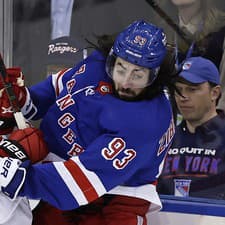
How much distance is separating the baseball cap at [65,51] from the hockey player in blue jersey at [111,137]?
1120 millimetres

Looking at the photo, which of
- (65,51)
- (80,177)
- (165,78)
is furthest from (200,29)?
(80,177)

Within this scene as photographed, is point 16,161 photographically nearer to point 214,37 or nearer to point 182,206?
point 182,206

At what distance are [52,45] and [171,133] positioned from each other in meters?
1.35

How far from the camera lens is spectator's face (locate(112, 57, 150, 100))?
1.56 metres

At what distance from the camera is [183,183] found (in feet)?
8.57

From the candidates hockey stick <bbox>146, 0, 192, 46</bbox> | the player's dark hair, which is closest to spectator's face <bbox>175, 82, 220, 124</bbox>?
hockey stick <bbox>146, 0, 192, 46</bbox>

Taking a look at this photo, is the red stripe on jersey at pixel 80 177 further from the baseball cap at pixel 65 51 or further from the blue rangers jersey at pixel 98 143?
the baseball cap at pixel 65 51

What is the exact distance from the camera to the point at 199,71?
248cm

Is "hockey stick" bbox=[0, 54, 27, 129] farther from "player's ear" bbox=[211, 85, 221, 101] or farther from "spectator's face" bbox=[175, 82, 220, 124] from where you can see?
"player's ear" bbox=[211, 85, 221, 101]

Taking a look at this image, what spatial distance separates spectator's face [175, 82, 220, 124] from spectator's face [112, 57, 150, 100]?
91 cm

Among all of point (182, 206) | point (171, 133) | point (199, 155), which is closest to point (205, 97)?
point (199, 155)

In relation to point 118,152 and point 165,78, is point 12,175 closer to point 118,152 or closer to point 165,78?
point 118,152

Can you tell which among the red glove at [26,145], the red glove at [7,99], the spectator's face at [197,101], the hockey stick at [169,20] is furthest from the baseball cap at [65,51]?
the red glove at [26,145]

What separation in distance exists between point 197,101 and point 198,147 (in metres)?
0.20
